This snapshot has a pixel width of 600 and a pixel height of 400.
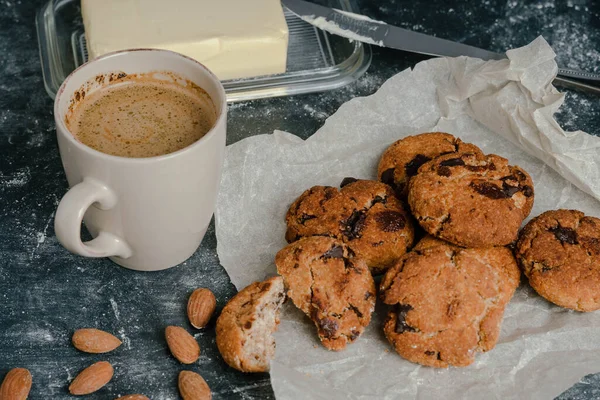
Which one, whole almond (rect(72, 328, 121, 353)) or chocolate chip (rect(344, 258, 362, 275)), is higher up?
chocolate chip (rect(344, 258, 362, 275))

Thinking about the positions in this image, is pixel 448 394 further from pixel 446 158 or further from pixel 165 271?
pixel 165 271

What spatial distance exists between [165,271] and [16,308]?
31 centimetres

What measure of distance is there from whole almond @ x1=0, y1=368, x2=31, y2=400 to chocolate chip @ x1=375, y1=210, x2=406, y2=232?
746mm

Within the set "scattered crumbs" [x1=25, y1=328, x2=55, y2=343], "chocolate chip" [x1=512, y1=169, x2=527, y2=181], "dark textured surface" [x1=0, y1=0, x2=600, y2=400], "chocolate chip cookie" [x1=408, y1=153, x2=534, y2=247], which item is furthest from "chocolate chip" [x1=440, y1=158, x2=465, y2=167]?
"scattered crumbs" [x1=25, y1=328, x2=55, y2=343]

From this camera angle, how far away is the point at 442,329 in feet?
4.72

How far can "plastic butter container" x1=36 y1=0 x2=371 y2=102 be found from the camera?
2.04 meters

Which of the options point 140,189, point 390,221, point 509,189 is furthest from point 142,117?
point 509,189

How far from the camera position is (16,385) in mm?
1433

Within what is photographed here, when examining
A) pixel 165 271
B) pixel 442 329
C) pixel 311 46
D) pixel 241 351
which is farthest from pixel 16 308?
pixel 311 46

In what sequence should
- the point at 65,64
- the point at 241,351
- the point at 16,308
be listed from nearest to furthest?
the point at 241,351
the point at 16,308
the point at 65,64

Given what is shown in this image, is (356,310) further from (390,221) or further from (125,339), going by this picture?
(125,339)

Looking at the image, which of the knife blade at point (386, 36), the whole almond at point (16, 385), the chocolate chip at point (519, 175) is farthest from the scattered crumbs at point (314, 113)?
the whole almond at point (16, 385)

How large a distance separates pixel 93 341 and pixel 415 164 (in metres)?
0.78

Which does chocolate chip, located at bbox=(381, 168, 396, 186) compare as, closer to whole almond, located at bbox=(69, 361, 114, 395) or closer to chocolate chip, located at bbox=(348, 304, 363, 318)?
chocolate chip, located at bbox=(348, 304, 363, 318)
